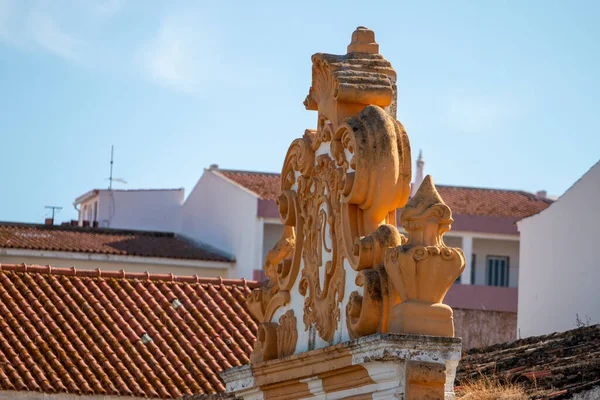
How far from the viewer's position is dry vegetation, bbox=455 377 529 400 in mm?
8906

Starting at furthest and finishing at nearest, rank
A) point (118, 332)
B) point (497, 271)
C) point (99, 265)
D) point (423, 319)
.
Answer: point (497, 271) → point (99, 265) → point (118, 332) → point (423, 319)

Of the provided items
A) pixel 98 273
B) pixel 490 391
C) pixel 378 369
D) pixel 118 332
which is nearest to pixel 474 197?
pixel 98 273

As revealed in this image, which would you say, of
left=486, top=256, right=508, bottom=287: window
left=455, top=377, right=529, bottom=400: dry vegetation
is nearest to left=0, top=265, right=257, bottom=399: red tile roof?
left=455, top=377, right=529, bottom=400: dry vegetation

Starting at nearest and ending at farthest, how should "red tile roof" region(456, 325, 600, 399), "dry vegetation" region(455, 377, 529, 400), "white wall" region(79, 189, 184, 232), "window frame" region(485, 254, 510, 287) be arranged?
"dry vegetation" region(455, 377, 529, 400), "red tile roof" region(456, 325, 600, 399), "window frame" region(485, 254, 510, 287), "white wall" region(79, 189, 184, 232)

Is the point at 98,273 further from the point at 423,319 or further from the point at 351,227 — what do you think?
the point at 423,319

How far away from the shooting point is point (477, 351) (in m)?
13.4

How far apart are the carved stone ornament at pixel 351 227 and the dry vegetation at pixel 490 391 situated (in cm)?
70

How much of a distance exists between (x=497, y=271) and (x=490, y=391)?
35777mm

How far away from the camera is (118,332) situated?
18.3 m

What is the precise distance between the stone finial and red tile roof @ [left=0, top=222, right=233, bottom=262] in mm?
25467

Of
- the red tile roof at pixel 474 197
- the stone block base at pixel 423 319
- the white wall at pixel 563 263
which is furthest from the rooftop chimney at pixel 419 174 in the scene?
the stone block base at pixel 423 319

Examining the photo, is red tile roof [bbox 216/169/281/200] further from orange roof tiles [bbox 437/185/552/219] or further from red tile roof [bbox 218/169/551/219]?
orange roof tiles [bbox 437/185/552/219]

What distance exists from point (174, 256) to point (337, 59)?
87.0 ft

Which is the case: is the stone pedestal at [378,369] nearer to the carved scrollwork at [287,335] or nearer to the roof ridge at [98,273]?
the carved scrollwork at [287,335]
